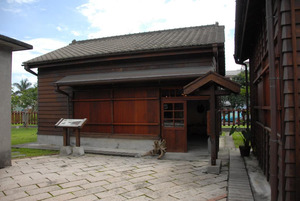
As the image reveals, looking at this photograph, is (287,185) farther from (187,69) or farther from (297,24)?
(187,69)

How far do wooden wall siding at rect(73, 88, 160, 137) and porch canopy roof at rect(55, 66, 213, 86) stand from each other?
622mm

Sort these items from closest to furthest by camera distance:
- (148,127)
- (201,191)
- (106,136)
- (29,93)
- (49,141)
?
(201,191)
(148,127)
(106,136)
(49,141)
(29,93)

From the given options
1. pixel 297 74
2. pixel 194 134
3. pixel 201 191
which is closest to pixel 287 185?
pixel 297 74

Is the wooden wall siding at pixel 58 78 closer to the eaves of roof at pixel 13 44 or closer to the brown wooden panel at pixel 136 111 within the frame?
the brown wooden panel at pixel 136 111

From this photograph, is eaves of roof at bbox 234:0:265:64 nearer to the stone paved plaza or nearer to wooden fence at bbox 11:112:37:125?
the stone paved plaza

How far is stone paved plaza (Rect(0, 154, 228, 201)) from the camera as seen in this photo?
163 inches

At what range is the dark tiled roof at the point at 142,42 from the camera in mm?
8137

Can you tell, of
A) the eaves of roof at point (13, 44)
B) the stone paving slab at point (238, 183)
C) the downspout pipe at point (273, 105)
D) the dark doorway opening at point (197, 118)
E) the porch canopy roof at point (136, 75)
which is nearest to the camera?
the downspout pipe at point (273, 105)

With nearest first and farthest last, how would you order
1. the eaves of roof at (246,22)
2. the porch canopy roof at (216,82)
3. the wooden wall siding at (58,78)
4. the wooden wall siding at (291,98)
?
the wooden wall siding at (291,98) → the eaves of roof at (246,22) → the porch canopy roof at (216,82) → the wooden wall siding at (58,78)

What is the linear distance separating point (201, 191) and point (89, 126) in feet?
19.8

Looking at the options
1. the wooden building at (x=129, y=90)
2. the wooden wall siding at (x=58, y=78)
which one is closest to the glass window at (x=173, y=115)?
the wooden building at (x=129, y=90)

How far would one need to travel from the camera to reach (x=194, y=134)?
13516 mm

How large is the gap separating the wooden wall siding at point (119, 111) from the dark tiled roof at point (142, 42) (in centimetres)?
155

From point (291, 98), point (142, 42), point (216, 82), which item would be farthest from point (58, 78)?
point (291, 98)
